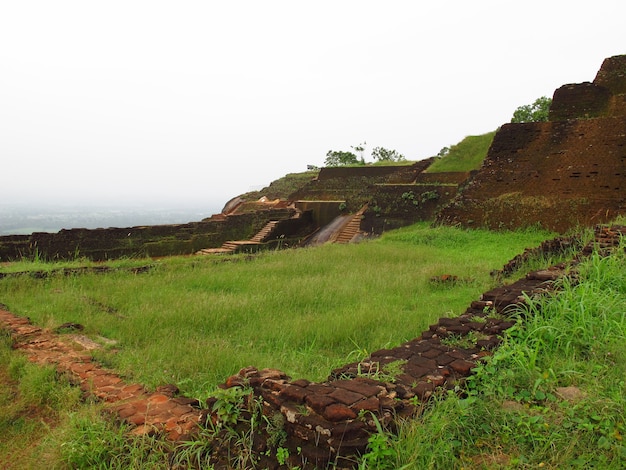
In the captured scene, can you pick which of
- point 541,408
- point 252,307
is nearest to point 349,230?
point 252,307

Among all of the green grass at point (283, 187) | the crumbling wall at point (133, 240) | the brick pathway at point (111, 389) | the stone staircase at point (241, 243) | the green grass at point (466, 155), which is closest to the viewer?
the brick pathway at point (111, 389)

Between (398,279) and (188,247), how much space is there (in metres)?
8.15

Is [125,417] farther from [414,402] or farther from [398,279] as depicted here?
[398,279]

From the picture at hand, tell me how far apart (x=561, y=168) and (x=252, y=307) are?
9013 mm

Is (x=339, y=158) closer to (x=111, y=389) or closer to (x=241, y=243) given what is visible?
(x=241, y=243)

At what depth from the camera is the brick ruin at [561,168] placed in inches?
392

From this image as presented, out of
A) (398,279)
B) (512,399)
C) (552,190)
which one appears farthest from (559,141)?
(512,399)

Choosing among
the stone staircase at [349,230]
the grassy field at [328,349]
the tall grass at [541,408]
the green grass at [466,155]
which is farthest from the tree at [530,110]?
the tall grass at [541,408]

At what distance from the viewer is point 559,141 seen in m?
10.8

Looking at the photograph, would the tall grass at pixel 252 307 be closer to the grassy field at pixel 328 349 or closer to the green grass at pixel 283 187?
the grassy field at pixel 328 349

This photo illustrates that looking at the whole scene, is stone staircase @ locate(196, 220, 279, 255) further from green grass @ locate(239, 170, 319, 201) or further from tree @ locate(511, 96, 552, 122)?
tree @ locate(511, 96, 552, 122)

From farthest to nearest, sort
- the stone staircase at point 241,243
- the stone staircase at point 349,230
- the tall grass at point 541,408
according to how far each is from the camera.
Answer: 1. the stone staircase at point 349,230
2. the stone staircase at point 241,243
3. the tall grass at point 541,408

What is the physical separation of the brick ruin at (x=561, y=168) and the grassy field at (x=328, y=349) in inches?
153

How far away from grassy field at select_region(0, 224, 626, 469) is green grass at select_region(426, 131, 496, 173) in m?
8.97
